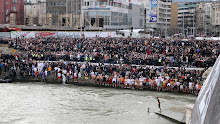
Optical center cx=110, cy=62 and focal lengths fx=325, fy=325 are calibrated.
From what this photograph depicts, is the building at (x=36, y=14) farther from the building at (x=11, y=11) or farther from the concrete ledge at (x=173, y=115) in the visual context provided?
the concrete ledge at (x=173, y=115)

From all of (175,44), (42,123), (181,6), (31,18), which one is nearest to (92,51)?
(175,44)

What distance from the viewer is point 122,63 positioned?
40.9 metres

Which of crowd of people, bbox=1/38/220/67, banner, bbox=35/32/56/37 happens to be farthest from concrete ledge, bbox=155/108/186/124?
banner, bbox=35/32/56/37

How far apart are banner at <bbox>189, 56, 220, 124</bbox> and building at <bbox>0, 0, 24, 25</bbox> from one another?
9442cm

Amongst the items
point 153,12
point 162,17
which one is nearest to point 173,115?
point 153,12

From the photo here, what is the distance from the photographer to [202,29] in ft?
563

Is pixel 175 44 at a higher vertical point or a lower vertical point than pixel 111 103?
higher

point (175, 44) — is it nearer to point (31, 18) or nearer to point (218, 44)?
point (218, 44)

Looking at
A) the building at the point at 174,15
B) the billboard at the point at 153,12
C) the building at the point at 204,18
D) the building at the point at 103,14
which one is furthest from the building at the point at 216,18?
the building at the point at 103,14

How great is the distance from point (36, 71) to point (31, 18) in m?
68.5

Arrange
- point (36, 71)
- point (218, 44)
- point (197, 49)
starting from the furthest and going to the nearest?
point (218, 44), point (197, 49), point (36, 71)

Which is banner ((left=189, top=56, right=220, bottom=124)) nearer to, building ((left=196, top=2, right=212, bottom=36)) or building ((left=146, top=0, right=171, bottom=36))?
building ((left=146, top=0, right=171, bottom=36))

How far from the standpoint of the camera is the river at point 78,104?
2270 centimetres

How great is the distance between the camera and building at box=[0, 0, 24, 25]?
94.3m
